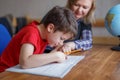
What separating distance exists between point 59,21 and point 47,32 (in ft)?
0.33

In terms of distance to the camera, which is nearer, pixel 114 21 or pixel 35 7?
pixel 114 21

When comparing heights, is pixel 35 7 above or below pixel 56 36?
above

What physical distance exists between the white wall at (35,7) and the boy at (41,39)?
142 cm

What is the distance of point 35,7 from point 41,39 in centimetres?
169

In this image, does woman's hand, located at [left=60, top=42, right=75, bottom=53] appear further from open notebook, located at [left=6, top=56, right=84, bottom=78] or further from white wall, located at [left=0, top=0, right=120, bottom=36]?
white wall, located at [left=0, top=0, right=120, bottom=36]

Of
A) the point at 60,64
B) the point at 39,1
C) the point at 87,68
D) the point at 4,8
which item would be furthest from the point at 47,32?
the point at 4,8

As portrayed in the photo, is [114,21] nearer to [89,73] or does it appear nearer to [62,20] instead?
[62,20]

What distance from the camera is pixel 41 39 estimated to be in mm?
1159

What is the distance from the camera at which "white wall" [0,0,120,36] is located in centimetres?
244

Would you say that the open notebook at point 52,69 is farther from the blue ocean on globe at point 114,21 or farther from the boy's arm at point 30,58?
the blue ocean on globe at point 114,21

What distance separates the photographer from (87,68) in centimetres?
97

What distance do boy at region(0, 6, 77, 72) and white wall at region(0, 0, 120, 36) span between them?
1418 mm

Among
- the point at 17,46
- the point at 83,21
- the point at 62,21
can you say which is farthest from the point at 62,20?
the point at 83,21

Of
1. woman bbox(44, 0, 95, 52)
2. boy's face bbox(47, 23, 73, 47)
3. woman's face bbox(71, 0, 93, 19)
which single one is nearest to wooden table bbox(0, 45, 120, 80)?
boy's face bbox(47, 23, 73, 47)
